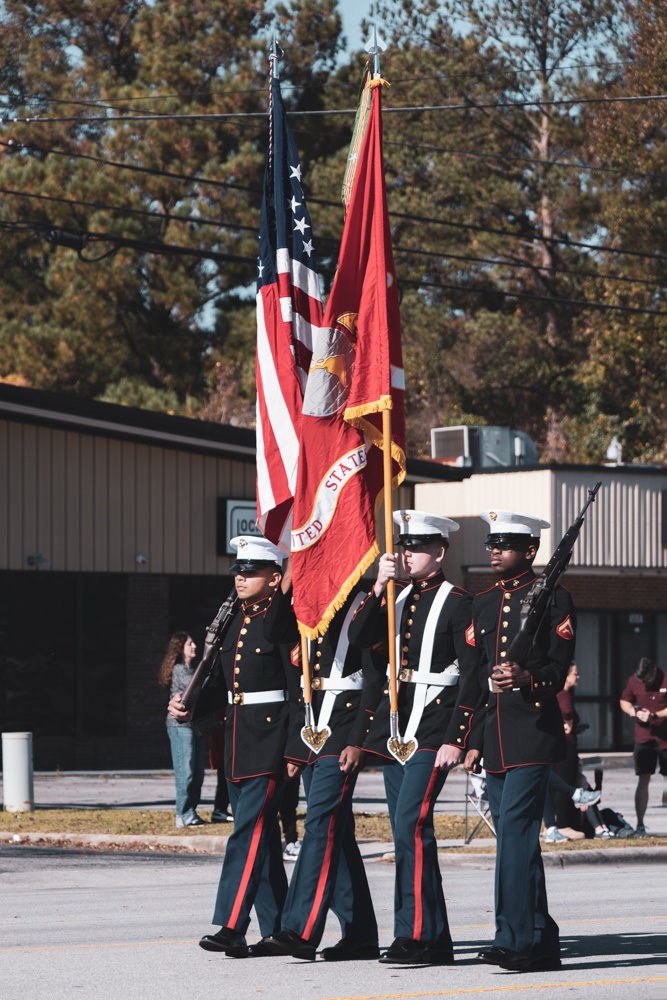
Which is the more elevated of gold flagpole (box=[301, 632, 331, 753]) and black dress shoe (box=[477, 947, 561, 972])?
gold flagpole (box=[301, 632, 331, 753])

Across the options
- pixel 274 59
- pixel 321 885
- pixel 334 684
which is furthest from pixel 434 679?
pixel 274 59

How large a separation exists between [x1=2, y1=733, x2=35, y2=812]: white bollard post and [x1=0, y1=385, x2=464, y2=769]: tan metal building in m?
8.52

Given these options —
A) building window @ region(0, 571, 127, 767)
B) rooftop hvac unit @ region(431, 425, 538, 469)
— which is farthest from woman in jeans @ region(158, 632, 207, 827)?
rooftop hvac unit @ region(431, 425, 538, 469)

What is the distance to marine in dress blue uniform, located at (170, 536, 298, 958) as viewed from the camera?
29.9ft

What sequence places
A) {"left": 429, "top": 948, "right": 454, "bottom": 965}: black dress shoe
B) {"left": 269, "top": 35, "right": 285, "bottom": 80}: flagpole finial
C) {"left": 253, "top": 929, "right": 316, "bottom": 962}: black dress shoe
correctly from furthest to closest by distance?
{"left": 269, "top": 35, "right": 285, "bottom": 80}: flagpole finial
{"left": 253, "top": 929, "right": 316, "bottom": 962}: black dress shoe
{"left": 429, "top": 948, "right": 454, "bottom": 965}: black dress shoe

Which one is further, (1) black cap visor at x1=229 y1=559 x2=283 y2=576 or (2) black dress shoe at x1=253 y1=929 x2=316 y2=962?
(1) black cap visor at x1=229 y1=559 x2=283 y2=576

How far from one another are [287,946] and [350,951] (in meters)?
Result: 0.32

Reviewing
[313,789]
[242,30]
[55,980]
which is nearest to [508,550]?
[313,789]

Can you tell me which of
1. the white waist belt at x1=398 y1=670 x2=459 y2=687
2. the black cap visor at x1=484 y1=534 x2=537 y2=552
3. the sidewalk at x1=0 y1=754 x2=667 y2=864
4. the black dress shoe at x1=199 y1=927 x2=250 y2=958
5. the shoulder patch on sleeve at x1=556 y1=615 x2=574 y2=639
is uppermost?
the black cap visor at x1=484 y1=534 x2=537 y2=552

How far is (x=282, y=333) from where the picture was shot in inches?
451

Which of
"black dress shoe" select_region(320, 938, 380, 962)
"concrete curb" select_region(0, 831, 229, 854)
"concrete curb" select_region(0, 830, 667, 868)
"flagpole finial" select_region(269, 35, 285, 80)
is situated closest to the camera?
"black dress shoe" select_region(320, 938, 380, 962)

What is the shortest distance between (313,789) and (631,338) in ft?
128

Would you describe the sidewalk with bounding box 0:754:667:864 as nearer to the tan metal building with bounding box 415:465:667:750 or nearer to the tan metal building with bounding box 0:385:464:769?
the tan metal building with bounding box 0:385:464:769

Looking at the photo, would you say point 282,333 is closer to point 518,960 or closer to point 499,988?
point 518,960
